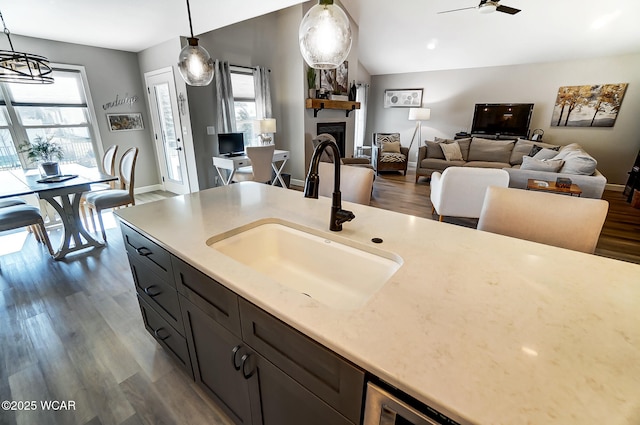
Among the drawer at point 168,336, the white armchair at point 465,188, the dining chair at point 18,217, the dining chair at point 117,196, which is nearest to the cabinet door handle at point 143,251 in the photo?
the drawer at point 168,336

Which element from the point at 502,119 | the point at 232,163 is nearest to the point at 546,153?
the point at 502,119

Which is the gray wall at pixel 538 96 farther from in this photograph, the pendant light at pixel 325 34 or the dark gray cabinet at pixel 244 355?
the dark gray cabinet at pixel 244 355

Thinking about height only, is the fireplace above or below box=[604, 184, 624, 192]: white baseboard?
above

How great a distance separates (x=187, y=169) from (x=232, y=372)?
168 inches

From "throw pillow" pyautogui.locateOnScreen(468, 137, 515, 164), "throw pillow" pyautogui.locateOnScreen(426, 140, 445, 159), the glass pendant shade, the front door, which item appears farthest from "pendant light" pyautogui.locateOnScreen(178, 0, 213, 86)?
"throw pillow" pyautogui.locateOnScreen(468, 137, 515, 164)

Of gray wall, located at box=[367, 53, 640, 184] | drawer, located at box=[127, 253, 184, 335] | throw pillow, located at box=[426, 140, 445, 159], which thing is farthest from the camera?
throw pillow, located at box=[426, 140, 445, 159]

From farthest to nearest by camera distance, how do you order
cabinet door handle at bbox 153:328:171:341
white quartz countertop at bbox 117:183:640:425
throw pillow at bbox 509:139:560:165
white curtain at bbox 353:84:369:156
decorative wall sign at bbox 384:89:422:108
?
white curtain at bbox 353:84:369:156
decorative wall sign at bbox 384:89:422:108
throw pillow at bbox 509:139:560:165
cabinet door handle at bbox 153:328:171:341
white quartz countertop at bbox 117:183:640:425

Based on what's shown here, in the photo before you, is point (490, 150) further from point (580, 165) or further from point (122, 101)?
point (122, 101)

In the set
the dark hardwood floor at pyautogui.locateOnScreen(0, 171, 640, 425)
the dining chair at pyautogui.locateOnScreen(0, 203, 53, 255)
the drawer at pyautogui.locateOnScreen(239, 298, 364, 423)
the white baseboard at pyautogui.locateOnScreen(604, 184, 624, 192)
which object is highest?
the drawer at pyautogui.locateOnScreen(239, 298, 364, 423)

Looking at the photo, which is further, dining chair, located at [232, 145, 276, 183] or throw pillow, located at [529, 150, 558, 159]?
throw pillow, located at [529, 150, 558, 159]

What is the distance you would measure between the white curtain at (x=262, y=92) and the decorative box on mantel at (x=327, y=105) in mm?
719

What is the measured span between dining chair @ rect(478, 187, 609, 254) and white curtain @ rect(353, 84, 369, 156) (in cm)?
635

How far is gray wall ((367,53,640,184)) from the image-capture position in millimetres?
5234

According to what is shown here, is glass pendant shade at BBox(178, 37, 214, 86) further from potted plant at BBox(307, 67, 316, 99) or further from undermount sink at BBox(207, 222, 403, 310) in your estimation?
potted plant at BBox(307, 67, 316, 99)
